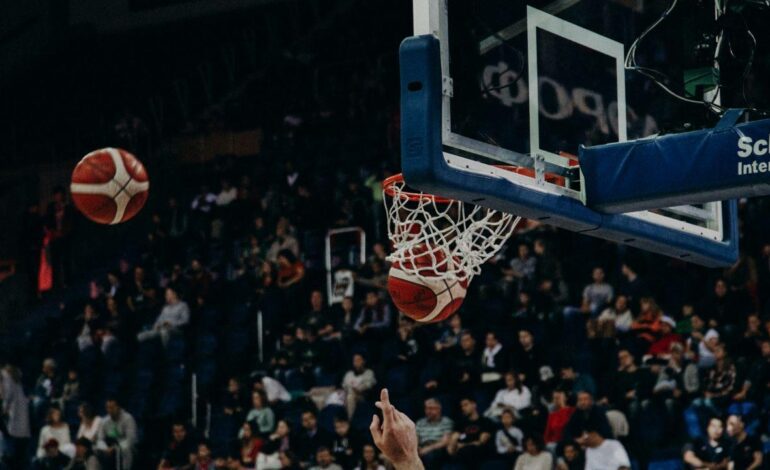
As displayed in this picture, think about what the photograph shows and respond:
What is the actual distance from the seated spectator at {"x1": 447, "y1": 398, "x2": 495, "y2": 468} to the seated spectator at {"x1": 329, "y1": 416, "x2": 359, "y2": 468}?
0.96 meters

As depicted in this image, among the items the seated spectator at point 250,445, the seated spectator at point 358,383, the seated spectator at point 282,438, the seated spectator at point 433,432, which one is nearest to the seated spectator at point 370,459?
the seated spectator at point 433,432

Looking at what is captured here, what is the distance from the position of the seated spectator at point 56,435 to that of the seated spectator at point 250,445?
199 centimetres

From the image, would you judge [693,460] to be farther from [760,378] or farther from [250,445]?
[250,445]

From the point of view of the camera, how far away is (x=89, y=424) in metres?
14.0

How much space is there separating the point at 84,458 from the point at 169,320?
7.18 ft

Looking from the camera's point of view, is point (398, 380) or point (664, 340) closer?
point (664, 340)

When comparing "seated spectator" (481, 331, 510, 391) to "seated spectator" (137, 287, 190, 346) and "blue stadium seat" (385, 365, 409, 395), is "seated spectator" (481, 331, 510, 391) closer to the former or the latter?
"blue stadium seat" (385, 365, 409, 395)

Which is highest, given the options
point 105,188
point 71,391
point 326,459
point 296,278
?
point 105,188

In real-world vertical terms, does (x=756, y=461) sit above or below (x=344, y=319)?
below

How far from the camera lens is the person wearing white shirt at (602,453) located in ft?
34.4

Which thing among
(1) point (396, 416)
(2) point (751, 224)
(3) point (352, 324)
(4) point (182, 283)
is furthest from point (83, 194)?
(1) point (396, 416)

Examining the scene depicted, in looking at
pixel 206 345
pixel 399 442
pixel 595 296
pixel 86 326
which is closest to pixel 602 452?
pixel 595 296

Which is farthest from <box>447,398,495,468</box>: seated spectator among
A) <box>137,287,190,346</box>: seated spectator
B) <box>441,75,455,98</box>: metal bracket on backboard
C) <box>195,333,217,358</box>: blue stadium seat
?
<box>441,75,455,98</box>: metal bracket on backboard

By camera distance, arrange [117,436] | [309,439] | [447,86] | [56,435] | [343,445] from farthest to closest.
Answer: [56,435], [117,436], [309,439], [343,445], [447,86]
